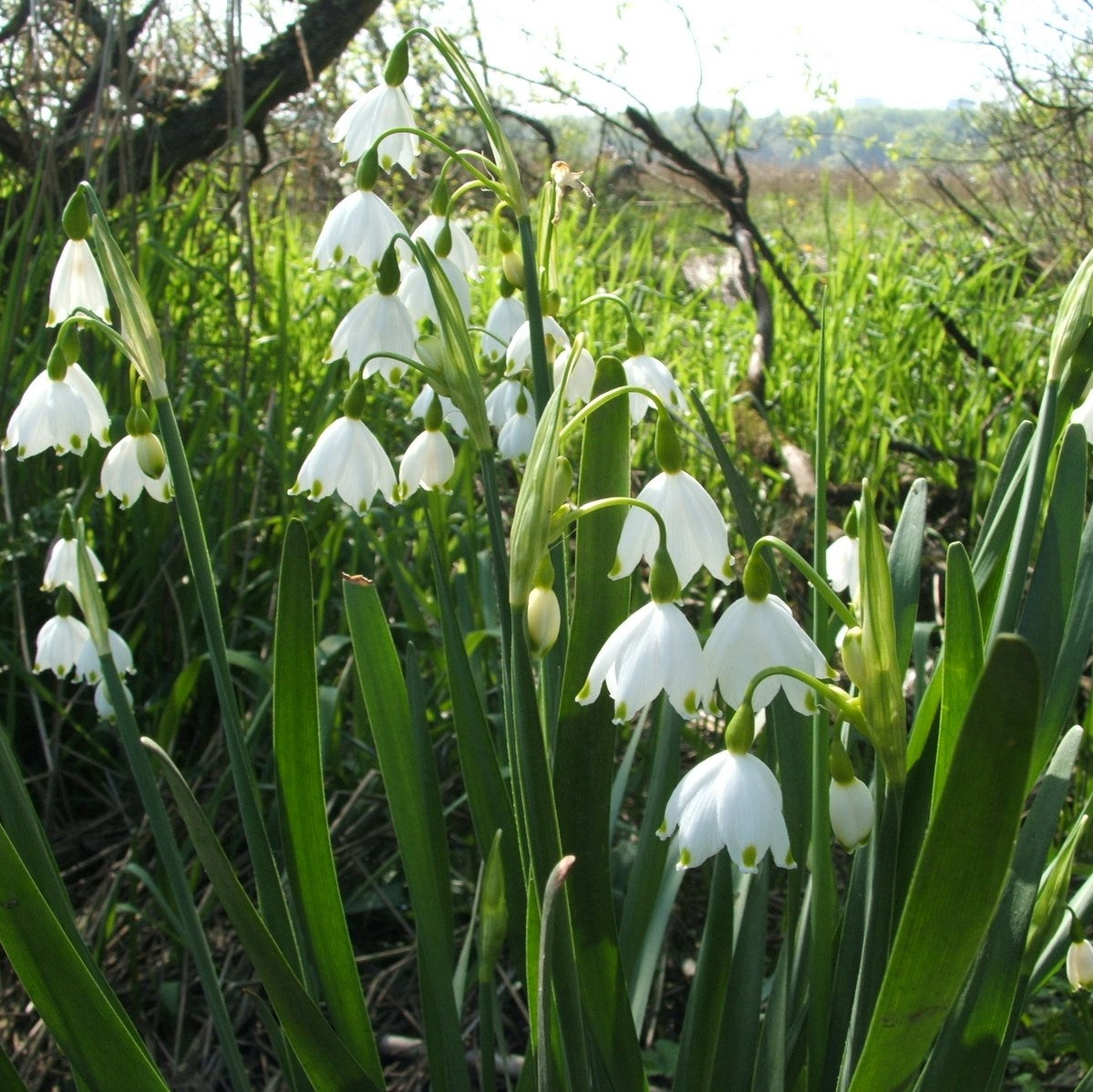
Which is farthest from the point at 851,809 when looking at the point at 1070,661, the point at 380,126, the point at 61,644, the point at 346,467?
the point at 61,644

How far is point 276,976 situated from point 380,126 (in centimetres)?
92

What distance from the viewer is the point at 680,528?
42.0 inches

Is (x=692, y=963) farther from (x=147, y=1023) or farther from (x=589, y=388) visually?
(x=589, y=388)

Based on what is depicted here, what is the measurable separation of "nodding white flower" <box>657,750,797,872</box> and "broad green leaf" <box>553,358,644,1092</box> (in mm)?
201

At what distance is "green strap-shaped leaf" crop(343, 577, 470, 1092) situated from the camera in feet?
3.96

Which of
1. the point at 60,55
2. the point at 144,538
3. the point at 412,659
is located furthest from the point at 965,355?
the point at 60,55

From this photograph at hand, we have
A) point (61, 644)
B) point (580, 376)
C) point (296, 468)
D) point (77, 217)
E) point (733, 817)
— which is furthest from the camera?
point (296, 468)

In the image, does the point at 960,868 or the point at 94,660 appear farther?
the point at 94,660

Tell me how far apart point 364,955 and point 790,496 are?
179cm

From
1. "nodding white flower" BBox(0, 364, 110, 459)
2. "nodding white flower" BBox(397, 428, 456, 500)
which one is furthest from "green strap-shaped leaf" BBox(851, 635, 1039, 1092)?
"nodding white flower" BBox(0, 364, 110, 459)

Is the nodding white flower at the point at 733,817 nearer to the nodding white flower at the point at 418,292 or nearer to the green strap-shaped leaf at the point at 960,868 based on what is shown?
the green strap-shaped leaf at the point at 960,868

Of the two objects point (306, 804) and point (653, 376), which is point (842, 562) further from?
point (306, 804)

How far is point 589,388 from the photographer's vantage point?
137 cm

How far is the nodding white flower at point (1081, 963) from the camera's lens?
1.20 m
